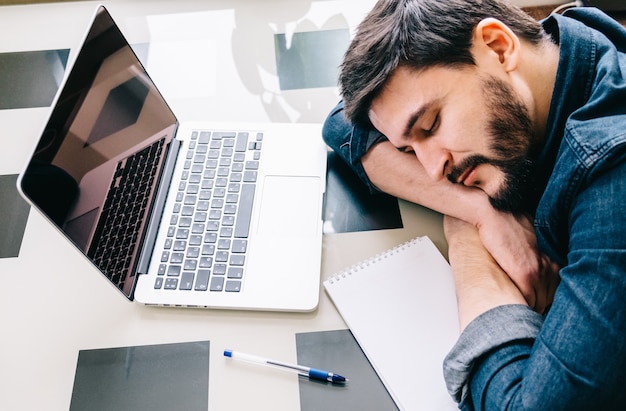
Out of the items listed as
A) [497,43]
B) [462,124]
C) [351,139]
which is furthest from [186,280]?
[497,43]

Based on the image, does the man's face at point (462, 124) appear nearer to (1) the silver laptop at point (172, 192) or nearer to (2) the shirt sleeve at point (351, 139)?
(2) the shirt sleeve at point (351, 139)

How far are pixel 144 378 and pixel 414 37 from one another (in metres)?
0.65

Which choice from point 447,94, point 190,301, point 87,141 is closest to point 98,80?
point 87,141

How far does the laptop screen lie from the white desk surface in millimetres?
108

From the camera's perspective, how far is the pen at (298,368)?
746mm

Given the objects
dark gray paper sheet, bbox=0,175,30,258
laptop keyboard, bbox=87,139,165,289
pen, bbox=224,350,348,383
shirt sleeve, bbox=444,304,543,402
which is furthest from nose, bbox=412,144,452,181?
dark gray paper sheet, bbox=0,175,30,258

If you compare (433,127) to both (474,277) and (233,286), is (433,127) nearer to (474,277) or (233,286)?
(474,277)

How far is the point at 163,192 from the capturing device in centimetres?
89

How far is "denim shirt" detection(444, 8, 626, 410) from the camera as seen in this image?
60 centimetres

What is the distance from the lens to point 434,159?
2.60 ft

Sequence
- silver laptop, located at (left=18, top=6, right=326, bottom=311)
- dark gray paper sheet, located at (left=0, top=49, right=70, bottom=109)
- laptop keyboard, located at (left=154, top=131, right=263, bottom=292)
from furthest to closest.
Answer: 1. dark gray paper sheet, located at (left=0, top=49, right=70, bottom=109)
2. laptop keyboard, located at (left=154, top=131, right=263, bottom=292)
3. silver laptop, located at (left=18, top=6, right=326, bottom=311)

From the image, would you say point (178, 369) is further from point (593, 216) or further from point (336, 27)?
point (336, 27)

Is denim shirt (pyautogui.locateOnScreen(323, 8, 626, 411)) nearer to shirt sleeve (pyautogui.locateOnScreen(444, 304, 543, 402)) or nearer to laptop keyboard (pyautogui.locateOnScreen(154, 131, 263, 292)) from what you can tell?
shirt sleeve (pyautogui.locateOnScreen(444, 304, 543, 402))

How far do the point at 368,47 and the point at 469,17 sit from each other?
0.50 feet
